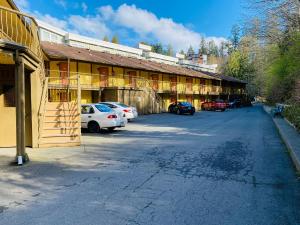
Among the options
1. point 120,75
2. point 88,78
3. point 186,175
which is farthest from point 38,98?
point 120,75

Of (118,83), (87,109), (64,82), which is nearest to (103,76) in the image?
(118,83)

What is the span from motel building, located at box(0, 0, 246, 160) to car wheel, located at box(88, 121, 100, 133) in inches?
68.4

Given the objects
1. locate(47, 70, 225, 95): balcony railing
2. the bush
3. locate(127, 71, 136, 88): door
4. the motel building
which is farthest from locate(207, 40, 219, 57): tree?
the bush

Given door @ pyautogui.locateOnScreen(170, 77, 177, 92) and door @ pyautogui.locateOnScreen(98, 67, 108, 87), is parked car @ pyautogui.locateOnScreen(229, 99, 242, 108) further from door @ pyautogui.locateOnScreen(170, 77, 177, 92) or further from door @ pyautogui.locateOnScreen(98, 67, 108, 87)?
door @ pyautogui.locateOnScreen(98, 67, 108, 87)

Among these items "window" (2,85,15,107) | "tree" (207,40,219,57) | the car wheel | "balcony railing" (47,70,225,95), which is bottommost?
the car wheel

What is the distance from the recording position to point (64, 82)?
28656 millimetres

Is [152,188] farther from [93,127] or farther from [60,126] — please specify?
[93,127]

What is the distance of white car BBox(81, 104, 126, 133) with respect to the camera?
56.1 ft

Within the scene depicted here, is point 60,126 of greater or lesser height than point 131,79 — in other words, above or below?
below

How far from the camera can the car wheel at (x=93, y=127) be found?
17359 millimetres

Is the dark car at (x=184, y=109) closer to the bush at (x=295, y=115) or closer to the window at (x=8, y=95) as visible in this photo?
the bush at (x=295, y=115)

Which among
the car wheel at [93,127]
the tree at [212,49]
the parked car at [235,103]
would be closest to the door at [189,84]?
the parked car at [235,103]

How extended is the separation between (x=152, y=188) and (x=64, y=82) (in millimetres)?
23929

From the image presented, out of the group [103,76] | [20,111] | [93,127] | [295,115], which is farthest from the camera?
[103,76]
